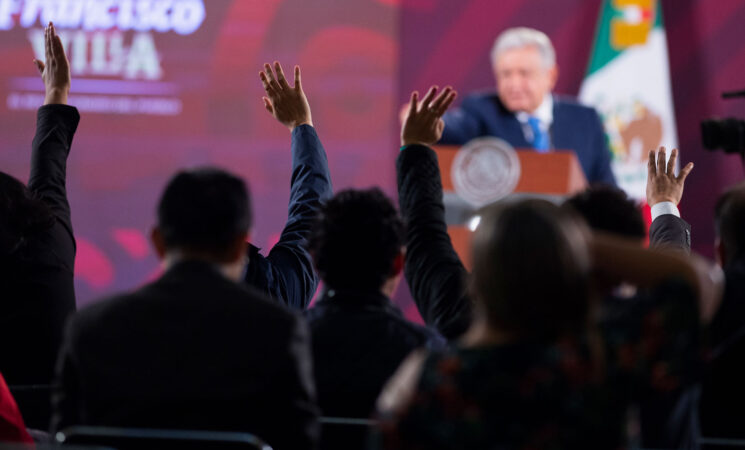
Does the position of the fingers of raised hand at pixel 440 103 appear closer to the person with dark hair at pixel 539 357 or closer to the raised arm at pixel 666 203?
the raised arm at pixel 666 203

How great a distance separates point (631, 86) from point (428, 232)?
166 inches

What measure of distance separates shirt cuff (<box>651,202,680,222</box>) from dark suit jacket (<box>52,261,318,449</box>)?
4.09 feet

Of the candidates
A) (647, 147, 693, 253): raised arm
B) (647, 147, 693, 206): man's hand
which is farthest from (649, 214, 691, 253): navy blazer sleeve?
(647, 147, 693, 206): man's hand

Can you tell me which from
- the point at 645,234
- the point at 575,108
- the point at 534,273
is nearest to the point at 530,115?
the point at 575,108

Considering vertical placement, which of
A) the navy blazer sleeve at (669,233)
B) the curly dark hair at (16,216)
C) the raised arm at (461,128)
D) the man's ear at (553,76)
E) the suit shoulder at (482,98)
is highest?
the man's ear at (553,76)

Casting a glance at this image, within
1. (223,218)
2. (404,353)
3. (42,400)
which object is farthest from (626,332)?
(42,400)

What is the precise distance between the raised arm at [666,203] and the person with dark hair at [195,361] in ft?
3.59

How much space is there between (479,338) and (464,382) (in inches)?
2.6

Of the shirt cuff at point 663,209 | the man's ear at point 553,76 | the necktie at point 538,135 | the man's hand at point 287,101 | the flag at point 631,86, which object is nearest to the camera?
the shirt cuff at point 663,209

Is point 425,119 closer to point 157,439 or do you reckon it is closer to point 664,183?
point 664,183

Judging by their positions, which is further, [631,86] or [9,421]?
[631,86]

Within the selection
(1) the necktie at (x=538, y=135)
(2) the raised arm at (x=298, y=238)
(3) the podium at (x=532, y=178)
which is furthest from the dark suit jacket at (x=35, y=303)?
(1) the necktie at (x=538, y=135)

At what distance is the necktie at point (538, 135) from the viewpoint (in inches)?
213

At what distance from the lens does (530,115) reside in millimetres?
5566
